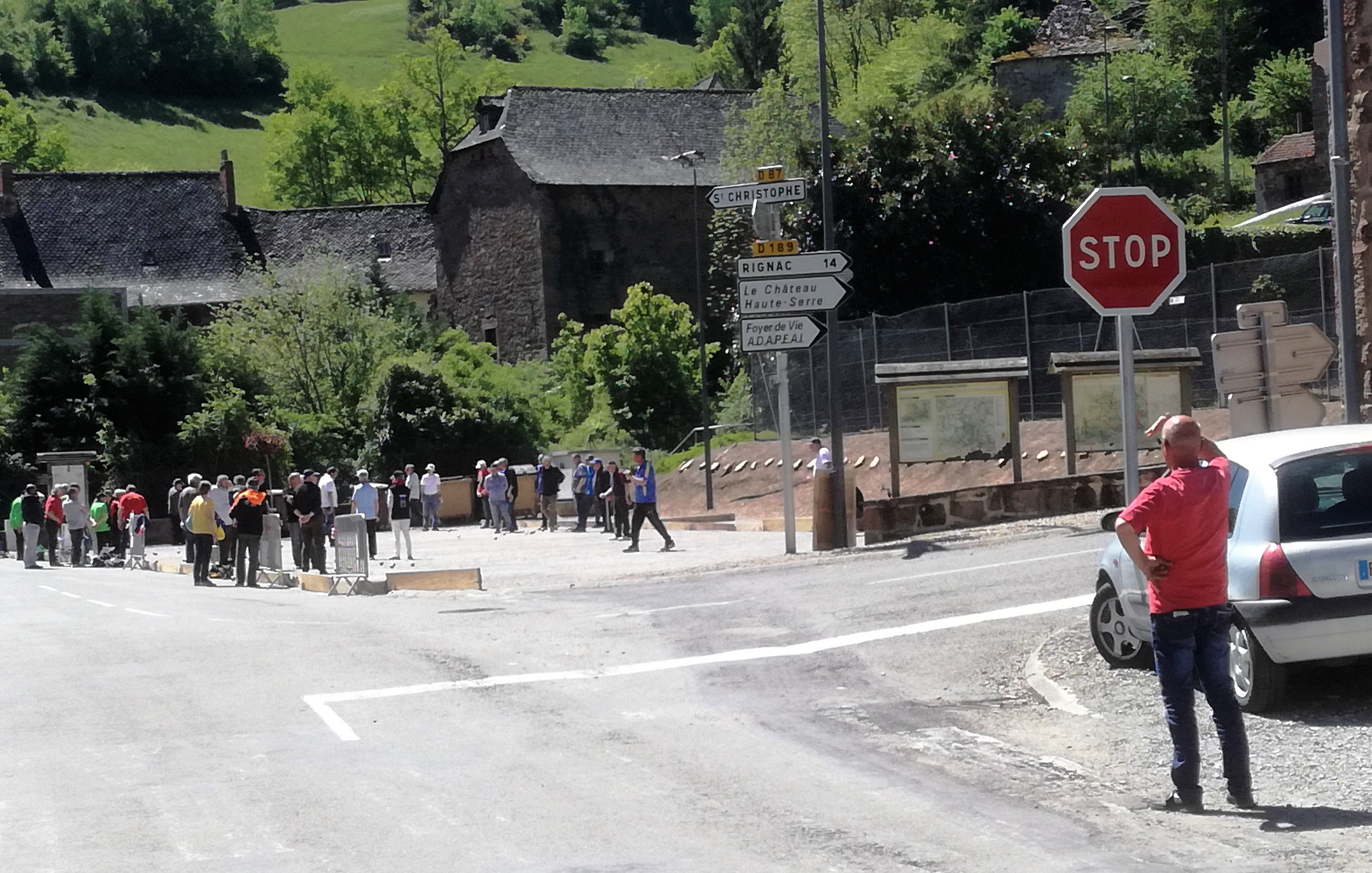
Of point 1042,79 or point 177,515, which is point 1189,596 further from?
point 1042,79

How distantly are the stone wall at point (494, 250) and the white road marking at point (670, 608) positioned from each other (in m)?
49.0

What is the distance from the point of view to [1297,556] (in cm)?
912

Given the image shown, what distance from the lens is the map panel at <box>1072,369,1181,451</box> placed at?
2559cm

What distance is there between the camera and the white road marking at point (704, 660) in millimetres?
11688

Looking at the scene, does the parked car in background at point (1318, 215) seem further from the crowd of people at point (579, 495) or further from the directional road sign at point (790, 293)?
the directional road sign at point (790, 293)

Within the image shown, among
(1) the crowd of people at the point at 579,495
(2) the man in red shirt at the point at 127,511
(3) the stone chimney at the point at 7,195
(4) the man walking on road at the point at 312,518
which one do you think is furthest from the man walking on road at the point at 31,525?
(3) the stone chimney at the point at 7,195

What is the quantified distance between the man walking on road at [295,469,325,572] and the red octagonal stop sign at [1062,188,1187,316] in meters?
18.3

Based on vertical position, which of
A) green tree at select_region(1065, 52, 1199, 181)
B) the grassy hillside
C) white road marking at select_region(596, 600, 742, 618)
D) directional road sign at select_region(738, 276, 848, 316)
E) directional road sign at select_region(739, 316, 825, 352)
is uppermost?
the grassy hillside

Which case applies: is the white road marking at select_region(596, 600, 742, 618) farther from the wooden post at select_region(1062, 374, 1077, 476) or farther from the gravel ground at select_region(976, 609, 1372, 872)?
the wooden post at select_region(1062, 374, 1077, 476)

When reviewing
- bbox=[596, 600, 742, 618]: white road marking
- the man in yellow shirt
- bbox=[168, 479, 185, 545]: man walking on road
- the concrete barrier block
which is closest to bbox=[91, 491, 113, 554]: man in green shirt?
bbox=[168, 479, 185, 545]: man walking on road

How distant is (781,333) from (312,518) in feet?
29.7

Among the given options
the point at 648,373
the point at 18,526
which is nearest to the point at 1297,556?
the point at 18,526

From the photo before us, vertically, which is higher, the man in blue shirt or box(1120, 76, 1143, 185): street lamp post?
box(1120, 76, 1143, 185): street lamp post

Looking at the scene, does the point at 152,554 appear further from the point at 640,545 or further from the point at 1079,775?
the point at 1079,775
